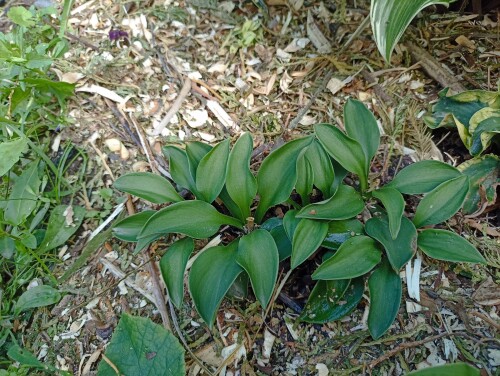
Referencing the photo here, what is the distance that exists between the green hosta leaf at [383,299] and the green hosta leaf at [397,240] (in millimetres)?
55

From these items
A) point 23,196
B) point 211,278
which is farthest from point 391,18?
point 23,196

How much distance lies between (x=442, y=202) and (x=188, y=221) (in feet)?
1.97

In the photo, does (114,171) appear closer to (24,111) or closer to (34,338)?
(24,111)

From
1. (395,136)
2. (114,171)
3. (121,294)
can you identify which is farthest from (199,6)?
(121,294)

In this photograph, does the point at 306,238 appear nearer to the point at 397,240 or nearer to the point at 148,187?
the point at 397,240

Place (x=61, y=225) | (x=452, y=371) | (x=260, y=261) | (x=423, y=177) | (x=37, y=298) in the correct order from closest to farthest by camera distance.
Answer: (x=452, y=371), (x=260, y=261), (x=423, y=177), (x=37, y=298), (x=61, y=225)

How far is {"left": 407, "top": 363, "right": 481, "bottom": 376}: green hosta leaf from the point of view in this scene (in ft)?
2.71


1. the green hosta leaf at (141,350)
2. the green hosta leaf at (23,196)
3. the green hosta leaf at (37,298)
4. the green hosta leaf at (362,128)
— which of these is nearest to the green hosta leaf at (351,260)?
the green hosta leaf at (362,128)

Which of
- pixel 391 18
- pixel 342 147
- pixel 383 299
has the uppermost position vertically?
pixel 391 18

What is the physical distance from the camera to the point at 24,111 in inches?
62.1

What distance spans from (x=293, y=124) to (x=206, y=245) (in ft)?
1.50

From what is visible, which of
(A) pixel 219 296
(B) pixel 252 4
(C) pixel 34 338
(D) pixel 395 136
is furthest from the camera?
(B) pixel 252 4

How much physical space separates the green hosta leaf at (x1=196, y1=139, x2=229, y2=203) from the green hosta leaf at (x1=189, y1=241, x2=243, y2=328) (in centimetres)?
15

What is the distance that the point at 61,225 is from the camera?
144 centimetres
